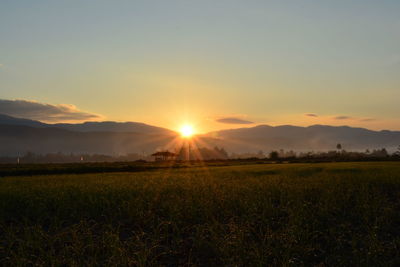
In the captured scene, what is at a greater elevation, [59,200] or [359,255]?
[59,200]

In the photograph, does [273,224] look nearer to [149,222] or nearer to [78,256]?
[149,222]

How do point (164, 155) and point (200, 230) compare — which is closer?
point (200, 230)

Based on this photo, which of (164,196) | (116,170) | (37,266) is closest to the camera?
(37,266)

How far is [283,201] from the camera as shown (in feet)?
50.1

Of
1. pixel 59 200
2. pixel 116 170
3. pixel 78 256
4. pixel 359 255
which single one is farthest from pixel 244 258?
pixel 116 170

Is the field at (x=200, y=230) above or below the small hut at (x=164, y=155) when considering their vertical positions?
below

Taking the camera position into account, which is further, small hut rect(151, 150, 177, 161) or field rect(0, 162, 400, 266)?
small hut rect(151, 150, 177, 161)

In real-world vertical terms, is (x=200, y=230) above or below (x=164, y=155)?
below

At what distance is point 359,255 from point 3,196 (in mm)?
17619

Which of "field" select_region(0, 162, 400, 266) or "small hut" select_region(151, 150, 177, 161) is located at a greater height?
"small hut" select_region(151, 150, 177, 161)

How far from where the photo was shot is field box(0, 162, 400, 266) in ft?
29.5

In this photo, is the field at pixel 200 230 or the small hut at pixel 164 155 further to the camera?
the small hut at pixel 164 155

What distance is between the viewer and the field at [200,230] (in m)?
8.98

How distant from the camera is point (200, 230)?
10820 millimetres
